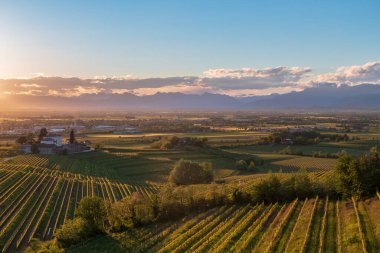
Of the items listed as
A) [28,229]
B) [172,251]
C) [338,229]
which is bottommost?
[28,229]

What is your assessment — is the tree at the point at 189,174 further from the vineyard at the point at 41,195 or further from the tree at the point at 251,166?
the tree at the point at 251,166

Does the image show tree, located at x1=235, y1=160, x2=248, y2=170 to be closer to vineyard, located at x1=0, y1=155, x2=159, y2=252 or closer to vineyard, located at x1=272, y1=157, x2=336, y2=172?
vineyard, located at x1=272, y1=157, x2=336, y2=172

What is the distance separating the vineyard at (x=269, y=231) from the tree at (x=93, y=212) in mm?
2847

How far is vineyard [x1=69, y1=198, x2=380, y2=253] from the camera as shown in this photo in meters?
25.6

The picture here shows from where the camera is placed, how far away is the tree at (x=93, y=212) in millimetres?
39594

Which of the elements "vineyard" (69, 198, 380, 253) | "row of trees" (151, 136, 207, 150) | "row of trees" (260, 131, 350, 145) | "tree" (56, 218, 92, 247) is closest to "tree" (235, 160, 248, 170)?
"row of trees" (151, 136, 207, 150)

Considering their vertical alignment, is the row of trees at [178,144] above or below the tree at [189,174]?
above

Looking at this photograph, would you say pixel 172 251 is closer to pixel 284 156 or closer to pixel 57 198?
pixel 57 198

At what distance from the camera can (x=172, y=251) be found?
2828 centimetres

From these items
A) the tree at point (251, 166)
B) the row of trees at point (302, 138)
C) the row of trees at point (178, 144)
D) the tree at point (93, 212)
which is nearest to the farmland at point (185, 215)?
the tree at point (251, 166)

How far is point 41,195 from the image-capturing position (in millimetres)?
56812

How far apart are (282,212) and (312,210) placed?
2889 mm

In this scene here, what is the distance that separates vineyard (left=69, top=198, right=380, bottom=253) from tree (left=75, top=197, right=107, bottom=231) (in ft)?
9.34

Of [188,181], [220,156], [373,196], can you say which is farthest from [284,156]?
[373,196]
